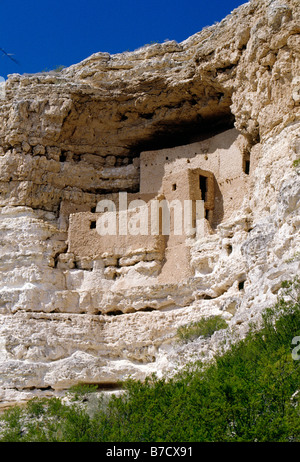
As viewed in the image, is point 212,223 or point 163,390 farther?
point 212,223

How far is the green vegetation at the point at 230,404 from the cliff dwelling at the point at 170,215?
6.95 meters

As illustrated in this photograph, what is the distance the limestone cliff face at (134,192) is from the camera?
60.0ft

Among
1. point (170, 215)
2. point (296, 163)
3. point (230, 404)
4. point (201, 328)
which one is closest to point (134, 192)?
point (170, 215)

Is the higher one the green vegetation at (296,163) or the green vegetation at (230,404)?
the green vegetation at (296,163)

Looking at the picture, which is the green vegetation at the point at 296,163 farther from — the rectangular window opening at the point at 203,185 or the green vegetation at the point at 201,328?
the rectangular window opening at the point at 203,185

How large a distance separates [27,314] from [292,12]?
399 inches

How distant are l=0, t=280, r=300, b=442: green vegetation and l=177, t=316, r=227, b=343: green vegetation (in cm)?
305

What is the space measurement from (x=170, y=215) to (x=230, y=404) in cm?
1116

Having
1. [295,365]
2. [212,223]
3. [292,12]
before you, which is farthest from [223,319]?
[292,12]

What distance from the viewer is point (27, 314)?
20266 mm

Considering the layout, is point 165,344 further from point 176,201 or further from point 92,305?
point 176,201

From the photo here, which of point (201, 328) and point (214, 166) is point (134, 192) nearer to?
point (214, 166)

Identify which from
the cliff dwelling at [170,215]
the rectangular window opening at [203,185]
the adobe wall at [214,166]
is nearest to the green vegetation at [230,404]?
the cliff dwelling at [170,215]

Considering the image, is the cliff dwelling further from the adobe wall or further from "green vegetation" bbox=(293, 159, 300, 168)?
"green vegetation" bbox=(293, 159, 300, 168)
